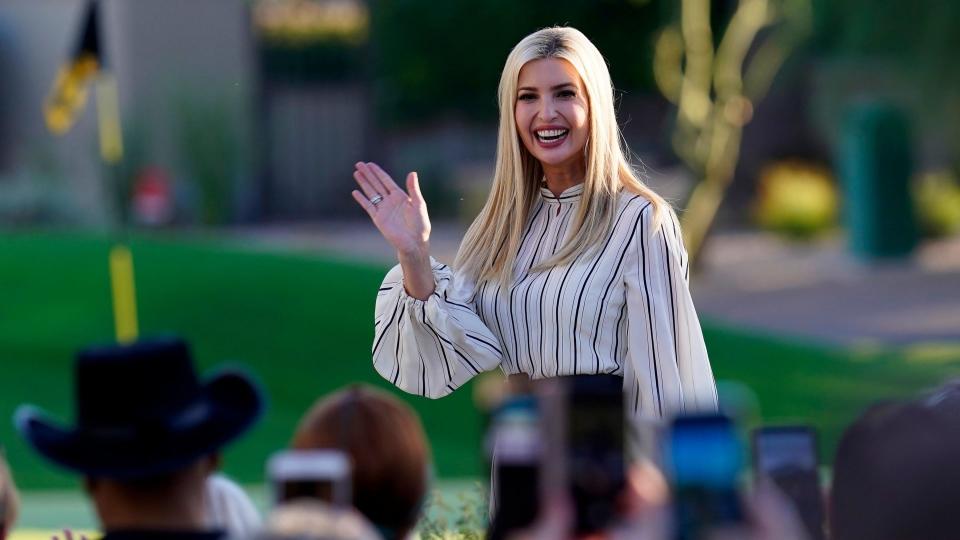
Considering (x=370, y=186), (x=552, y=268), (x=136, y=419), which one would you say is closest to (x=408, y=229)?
(x=370, y=186)

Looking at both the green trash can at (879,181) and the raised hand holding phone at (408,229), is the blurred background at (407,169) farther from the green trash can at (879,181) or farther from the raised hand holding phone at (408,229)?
the raised hand holding phone at (408,229)

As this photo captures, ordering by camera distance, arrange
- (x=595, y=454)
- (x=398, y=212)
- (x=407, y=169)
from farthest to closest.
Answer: (x=407, y=169)
(x=398, y=212)
(x=595, y=454)

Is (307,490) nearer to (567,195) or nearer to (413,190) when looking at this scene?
(413,190)

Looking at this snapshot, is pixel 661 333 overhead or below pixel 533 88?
below

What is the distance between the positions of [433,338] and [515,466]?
1.40 metres

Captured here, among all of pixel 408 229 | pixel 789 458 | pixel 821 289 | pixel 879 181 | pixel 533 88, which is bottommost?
pixel 821 289

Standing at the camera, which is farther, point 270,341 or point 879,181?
point 879,181

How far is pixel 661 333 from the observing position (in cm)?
338

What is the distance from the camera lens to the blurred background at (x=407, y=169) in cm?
1222

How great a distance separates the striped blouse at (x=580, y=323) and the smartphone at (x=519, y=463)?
1.19m

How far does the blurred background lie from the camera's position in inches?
481

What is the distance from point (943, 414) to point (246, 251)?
12.9 meters

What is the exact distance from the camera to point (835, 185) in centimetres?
2122

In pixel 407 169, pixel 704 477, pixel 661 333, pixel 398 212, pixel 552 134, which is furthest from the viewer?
pixel 407 169
